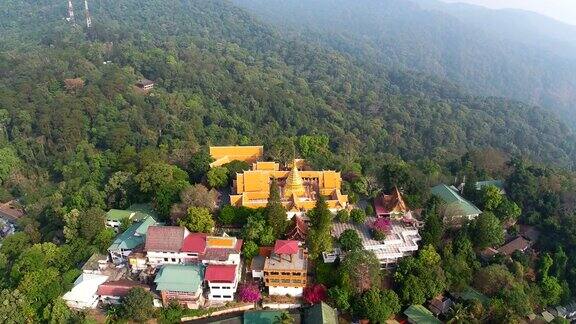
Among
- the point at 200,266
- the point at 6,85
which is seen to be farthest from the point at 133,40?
the point at 200,266

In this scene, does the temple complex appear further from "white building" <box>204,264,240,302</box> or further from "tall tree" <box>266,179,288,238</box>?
"white building" <box>204,264,240,302</box>

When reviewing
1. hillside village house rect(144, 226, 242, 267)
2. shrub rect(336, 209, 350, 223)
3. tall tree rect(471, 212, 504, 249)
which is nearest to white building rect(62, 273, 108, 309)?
hillside village house rect(144, 226, 242, 267)

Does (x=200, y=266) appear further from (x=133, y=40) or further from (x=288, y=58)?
(x=288, y=58)

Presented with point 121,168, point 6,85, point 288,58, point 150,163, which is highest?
point 150,163

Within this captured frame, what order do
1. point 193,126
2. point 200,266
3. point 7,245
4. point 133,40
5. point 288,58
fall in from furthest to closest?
point 288,58 → point 133,40 → point 193,126 → point 7,245 → point 200,266

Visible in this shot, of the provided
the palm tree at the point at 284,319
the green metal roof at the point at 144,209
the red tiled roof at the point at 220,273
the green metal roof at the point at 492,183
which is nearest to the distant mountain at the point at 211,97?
the green metal roof at the point at 492,183

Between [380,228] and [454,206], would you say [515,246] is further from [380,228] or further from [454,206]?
[380,228]

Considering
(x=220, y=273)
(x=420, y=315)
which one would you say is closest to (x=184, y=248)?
(x=220, y=273)
